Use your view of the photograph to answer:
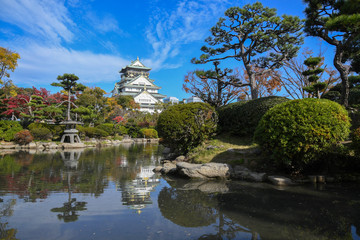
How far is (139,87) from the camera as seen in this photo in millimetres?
51344

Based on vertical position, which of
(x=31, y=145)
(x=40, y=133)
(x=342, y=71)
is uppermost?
(x=342, y=71)

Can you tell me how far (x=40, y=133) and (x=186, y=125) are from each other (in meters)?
15.6

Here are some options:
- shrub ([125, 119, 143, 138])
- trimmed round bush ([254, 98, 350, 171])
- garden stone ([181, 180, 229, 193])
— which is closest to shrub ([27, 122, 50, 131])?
shrub ([125, 119, 143, 138])

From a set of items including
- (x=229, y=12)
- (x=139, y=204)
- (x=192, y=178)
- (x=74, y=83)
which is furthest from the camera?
(x=74, y=83)

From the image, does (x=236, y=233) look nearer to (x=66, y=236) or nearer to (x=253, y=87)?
(x=66, y=236)

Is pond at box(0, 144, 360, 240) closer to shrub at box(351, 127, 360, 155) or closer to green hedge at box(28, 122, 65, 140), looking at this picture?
shrub at box(351, 127, 360, 155)

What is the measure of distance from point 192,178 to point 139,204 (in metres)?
2.55

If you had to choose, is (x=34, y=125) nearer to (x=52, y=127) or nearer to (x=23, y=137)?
(x=52, y=127)

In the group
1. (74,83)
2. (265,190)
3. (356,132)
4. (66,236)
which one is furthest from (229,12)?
(74,83)

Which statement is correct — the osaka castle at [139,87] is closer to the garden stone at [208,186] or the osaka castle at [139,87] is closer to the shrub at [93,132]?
the shrub at [93,132]

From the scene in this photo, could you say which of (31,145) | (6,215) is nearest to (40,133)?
(31,145)

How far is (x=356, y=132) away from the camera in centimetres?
520

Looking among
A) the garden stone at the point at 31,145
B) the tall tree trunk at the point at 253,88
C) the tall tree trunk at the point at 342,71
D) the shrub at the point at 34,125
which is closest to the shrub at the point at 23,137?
the garden stone at the point at 31,145

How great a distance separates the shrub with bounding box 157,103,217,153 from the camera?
8.60m
